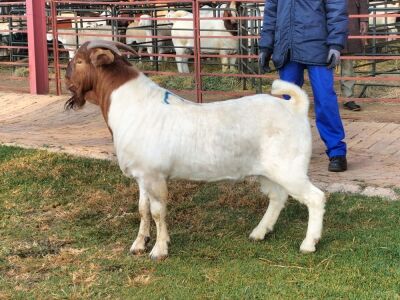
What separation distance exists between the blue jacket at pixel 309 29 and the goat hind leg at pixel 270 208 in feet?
4.85

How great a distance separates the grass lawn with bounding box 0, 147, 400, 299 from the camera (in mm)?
3746

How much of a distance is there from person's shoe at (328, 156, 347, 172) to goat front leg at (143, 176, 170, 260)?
2238 millimetres

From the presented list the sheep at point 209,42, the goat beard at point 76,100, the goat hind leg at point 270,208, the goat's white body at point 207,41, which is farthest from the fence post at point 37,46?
the goat hind leg at point 270,208

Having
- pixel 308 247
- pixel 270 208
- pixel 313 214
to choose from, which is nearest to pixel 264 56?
pixel 270 208

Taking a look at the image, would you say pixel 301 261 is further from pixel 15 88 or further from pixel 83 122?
pixel 15 88

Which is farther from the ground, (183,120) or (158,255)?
(183,120)

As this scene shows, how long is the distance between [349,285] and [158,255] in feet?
3.91

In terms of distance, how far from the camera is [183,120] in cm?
409

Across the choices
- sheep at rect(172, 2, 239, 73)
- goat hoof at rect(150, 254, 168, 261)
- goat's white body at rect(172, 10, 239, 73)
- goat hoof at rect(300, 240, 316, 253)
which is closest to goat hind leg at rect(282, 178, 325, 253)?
goat hoof at rect(300, 240, 316, 253)

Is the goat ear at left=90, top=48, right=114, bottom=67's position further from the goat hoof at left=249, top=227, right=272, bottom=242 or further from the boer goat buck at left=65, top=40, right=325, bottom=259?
the goat hoof at left=249, top=227, right=272, bottom=242

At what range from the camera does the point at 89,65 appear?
4238 millimetres

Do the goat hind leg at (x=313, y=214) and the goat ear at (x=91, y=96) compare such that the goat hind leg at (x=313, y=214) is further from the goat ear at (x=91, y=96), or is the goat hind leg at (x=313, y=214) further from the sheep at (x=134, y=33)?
the sheep at (x=134, y=33)

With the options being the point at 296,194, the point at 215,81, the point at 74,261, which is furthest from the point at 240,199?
the point at 215,81

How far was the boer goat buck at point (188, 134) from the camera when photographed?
160 inches
